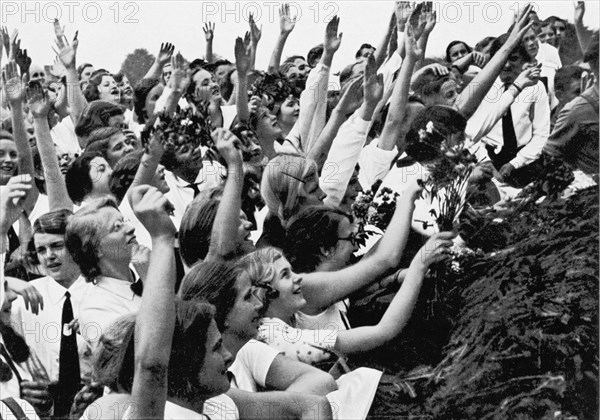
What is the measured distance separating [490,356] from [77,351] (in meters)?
1.68

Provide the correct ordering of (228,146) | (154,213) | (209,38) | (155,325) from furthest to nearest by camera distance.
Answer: (209,38) → (228,146) → (154,213) → (155,325)

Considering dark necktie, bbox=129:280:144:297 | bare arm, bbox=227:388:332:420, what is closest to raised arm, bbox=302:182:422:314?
bare arm, bbox=227:388:332:420

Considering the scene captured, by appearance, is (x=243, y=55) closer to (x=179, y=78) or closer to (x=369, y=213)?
(x=179, y=78)

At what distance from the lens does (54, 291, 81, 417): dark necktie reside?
414 centimetres

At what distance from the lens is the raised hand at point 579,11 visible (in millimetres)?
4234

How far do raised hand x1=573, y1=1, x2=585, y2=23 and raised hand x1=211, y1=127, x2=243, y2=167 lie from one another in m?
1.51

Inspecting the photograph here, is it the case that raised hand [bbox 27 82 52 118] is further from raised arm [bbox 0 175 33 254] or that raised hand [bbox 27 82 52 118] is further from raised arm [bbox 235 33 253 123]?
raised arm [bbox 235 33 253 123]

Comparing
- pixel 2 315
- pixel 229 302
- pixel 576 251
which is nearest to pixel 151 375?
pixel 229 302

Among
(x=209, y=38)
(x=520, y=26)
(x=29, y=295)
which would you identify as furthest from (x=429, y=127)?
(x=29, y=295)

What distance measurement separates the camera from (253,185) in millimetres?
4109

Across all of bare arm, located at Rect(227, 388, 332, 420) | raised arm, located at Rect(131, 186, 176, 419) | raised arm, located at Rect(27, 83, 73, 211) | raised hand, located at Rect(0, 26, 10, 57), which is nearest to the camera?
raised arm, located at Rect(131, 186, 176, 419)

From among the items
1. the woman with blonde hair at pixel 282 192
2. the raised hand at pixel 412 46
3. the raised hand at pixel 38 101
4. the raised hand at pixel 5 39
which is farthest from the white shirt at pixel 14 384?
the raised hand at pixel 412 46

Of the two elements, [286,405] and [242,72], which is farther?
[242,72]

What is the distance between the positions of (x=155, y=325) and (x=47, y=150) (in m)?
0.91
